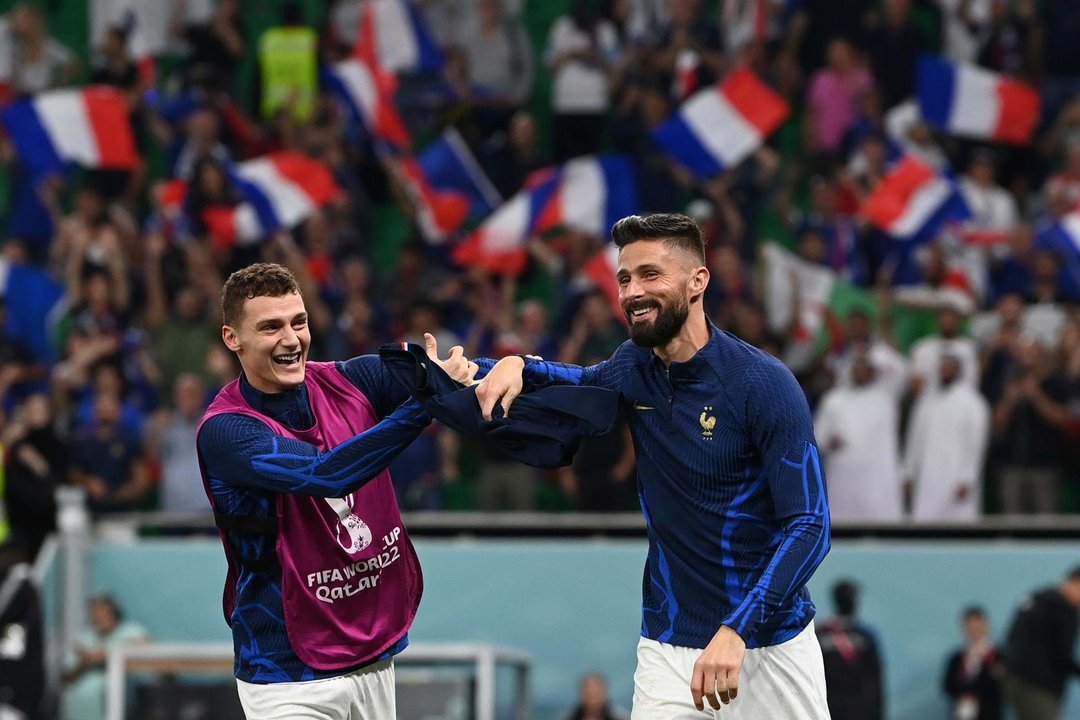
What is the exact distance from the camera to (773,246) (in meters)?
13.7

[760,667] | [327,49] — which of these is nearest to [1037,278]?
[327,49]

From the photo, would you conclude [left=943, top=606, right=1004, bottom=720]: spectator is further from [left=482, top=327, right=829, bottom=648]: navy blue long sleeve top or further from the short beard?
the short beard

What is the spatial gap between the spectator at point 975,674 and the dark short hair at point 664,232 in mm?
6962

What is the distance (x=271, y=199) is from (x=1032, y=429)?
18.8 ft

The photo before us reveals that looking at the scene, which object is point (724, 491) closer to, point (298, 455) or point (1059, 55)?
point (298, 455)

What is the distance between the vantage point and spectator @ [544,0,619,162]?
15.5m

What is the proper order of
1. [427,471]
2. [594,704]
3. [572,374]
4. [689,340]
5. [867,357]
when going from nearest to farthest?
1. [689,340]
2. [572,374]
3. [594,704]
4. [867,357]
5. [427,471]

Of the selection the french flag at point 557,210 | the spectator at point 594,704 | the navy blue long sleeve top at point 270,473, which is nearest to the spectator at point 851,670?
the spectator at point 594,704

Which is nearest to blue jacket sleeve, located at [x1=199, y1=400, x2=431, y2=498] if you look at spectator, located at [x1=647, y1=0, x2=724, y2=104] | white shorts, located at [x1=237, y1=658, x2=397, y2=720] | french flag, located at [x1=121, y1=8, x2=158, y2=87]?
white shorts, located at [x1=237, y1=658, x2=397, y2=720]

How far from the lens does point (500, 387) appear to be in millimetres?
5848

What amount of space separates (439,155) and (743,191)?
7.75 feet

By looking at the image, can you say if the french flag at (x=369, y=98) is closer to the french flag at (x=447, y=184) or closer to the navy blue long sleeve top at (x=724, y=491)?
the french flag at (x=447, y=184)

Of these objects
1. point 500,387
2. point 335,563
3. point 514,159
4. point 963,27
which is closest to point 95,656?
point 514,159

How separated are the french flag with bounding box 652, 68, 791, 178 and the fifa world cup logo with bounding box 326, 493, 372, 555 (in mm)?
8835
